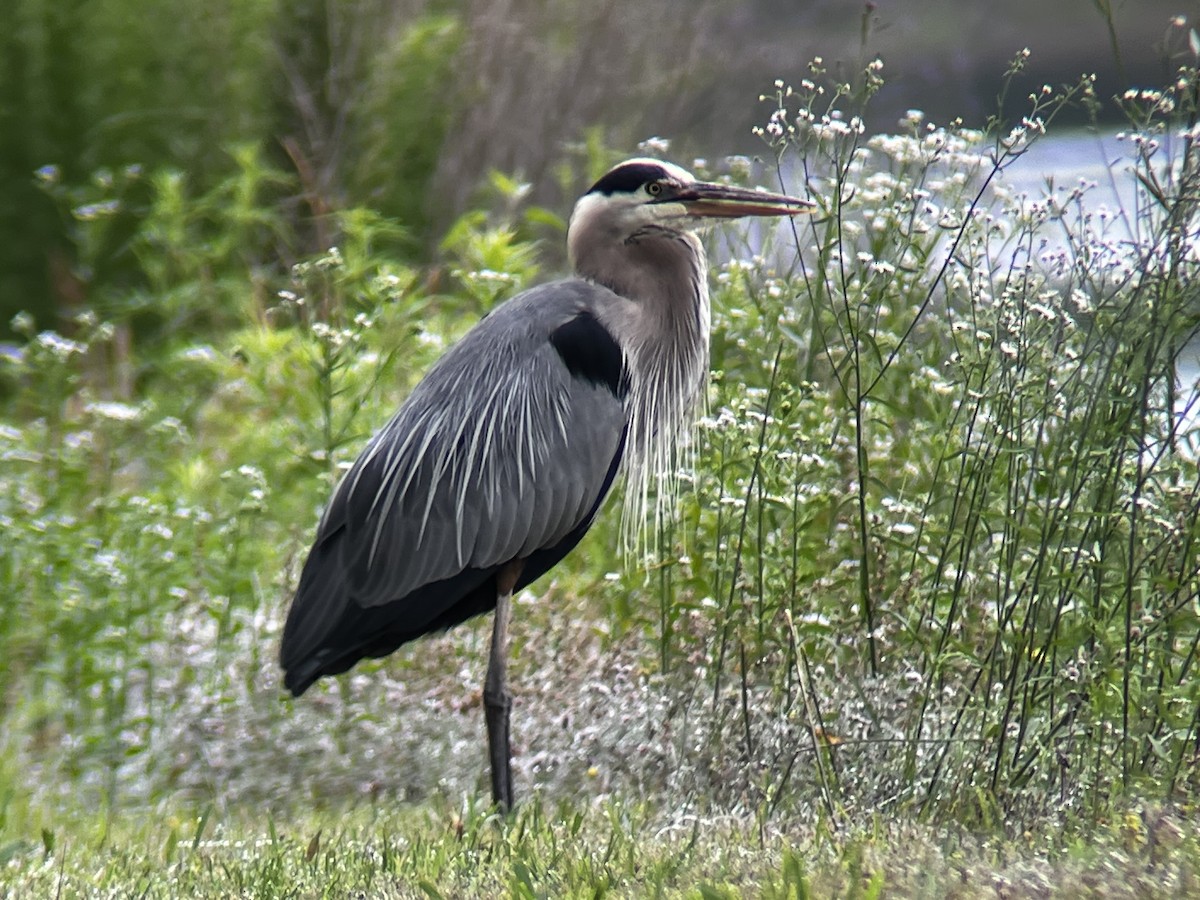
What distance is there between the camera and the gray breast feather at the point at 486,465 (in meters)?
4.38

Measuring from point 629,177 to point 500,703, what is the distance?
4.96 ft

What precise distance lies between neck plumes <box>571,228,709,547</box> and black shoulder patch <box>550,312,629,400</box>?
75 mm

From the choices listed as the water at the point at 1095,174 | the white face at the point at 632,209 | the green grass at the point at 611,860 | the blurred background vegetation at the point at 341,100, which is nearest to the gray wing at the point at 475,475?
the white face at the point at 632,209

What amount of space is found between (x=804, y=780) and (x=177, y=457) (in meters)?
3.57

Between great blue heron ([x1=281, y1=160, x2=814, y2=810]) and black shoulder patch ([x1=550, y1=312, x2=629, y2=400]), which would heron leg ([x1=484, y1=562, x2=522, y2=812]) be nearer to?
great blue heron ([x1=281, y1=160, x2=814, y2=810])

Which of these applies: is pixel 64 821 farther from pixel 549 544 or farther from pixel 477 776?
pixel 549 544

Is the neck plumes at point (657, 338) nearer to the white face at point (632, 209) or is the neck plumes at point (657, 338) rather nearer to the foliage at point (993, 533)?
the white face at point (632, 209)

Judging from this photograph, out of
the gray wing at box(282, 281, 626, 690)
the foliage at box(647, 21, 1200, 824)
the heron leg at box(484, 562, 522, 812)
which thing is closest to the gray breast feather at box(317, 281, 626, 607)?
the gray wing at box(282, 281, 626, 690)

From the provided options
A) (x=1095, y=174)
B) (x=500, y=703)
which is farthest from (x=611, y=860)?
(x=1095, y=174)

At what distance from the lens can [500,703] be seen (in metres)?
4.38

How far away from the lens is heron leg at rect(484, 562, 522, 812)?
4.31m

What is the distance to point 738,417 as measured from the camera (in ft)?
14.4

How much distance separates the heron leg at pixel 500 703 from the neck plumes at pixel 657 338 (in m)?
0.41

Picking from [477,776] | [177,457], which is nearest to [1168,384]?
[477,776]
